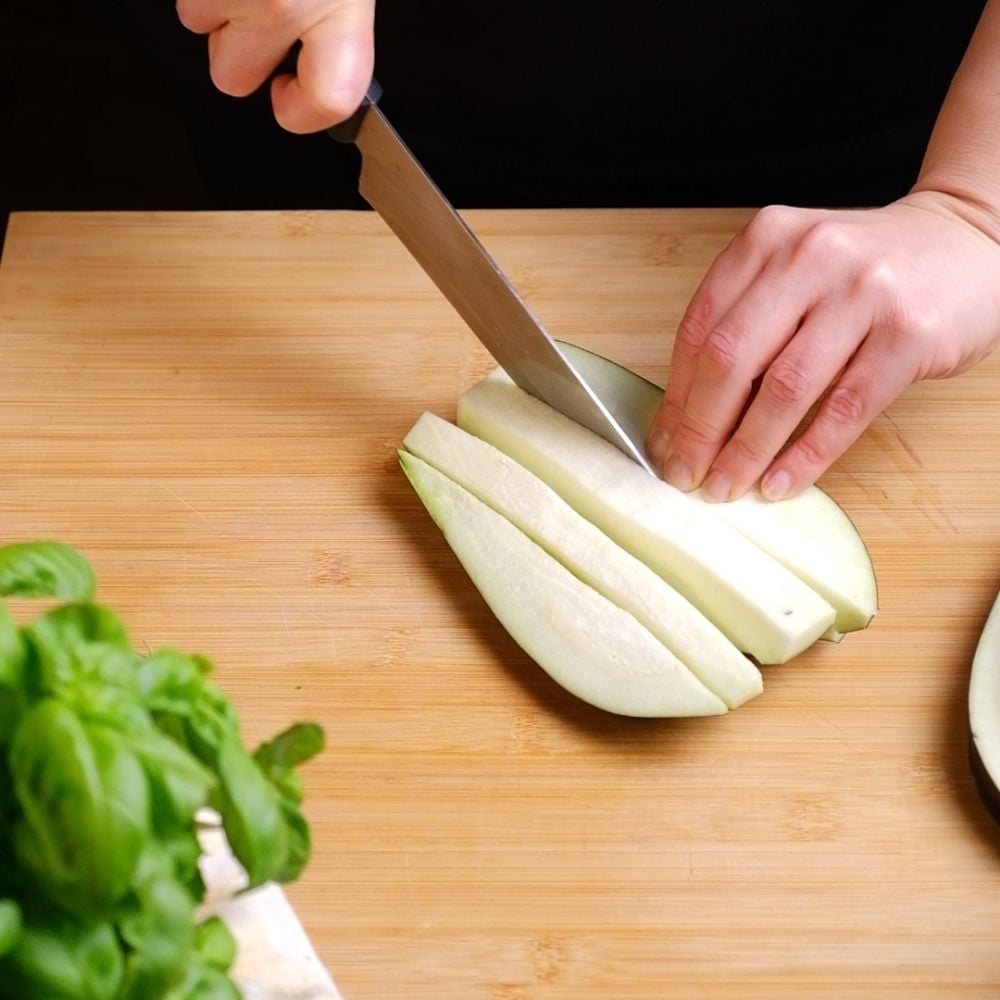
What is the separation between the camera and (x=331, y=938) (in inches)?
43.1

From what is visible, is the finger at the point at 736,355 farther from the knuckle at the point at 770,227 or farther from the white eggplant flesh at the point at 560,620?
the white eggplant flesh at the point at 560,620

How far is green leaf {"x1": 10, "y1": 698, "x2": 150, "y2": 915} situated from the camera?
2.03ft

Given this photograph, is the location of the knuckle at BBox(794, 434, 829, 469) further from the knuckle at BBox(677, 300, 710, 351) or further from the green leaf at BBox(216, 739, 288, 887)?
the green leaf at BBox(216, 739, 288, 887)

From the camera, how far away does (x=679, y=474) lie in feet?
4.34

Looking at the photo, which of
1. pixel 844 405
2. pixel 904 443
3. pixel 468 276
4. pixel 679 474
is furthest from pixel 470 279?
pixel 904 443

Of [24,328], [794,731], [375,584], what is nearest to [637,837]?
→ [794,731]

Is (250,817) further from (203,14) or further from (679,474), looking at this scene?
(203,14)

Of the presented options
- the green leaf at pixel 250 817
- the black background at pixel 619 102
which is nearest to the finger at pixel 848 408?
the black background at pixel 619 102

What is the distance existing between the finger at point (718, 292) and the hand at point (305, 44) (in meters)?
0.40

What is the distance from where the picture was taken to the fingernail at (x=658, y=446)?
135cm

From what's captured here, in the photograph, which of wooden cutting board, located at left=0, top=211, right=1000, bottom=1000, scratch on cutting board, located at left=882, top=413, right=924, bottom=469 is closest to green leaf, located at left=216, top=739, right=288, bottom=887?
wooden cutting board, located at left=0, top=211, right=1000, bottom=1000

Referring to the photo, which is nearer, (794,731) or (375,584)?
(794,731)

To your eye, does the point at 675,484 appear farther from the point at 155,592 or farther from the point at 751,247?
the point at 155,592

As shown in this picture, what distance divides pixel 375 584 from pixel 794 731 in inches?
17.1
